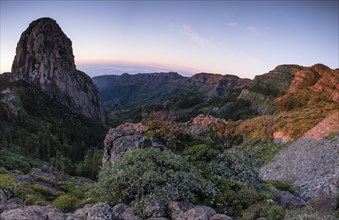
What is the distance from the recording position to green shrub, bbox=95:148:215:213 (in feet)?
40.7

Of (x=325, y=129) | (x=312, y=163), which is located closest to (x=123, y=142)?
(x=312, y=163)

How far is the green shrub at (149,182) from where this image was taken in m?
12.4

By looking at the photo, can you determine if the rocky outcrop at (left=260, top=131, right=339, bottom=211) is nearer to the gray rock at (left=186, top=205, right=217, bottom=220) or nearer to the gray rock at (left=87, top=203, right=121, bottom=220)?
the gray rock at (left=186, top=205, right=217, bottom=220)

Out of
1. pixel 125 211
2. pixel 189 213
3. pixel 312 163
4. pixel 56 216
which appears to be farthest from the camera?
pixel 312 163

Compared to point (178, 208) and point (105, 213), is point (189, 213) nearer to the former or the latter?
point (178, 208)

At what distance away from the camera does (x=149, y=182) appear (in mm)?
12766

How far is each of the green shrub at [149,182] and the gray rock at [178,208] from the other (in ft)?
1.02

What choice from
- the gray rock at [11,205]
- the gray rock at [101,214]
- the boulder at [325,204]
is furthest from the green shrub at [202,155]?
the gray rock at [11,205]

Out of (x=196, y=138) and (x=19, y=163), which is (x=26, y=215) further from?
(x=19, y=163)

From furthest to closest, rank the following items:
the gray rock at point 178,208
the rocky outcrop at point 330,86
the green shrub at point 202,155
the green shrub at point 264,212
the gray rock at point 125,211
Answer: the rocky outcrop at point 330,86 < the green shrub at point 202,155 < the green shrub at point 264,212 < the gray rock at point 178,208 < the gray rock at point 125,211

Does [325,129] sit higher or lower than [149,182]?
lower

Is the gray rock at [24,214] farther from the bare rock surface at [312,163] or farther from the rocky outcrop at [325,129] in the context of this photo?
the rocky outcrop at [325,129]

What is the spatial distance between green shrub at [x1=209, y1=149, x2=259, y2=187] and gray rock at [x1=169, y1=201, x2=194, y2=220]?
5.01 metres

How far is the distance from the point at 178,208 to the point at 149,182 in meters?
1.71
